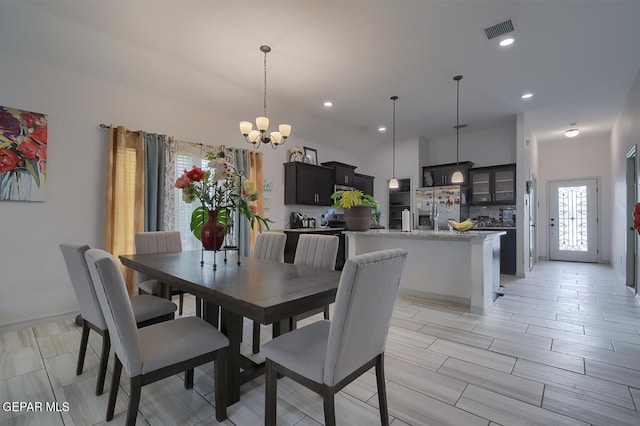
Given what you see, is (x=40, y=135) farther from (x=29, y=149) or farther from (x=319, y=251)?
(x=319, y=251)

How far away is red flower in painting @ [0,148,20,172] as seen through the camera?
9.29ft

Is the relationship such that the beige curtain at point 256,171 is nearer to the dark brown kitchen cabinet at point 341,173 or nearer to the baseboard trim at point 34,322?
the dark brown kitchen cabinet at point 341,173

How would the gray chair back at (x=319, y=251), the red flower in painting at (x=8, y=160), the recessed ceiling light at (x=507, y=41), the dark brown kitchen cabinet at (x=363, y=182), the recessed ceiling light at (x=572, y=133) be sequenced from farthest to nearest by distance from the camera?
the dark brown kitchen cabinet at (x=363, y=182) < the recessed ceiling light at (x=572, y=133) < the recessed ceiling light at (x=507, y=41) < the red flower in painting at (x=8, y=160) < the gray chair back at (x=319, y=251)

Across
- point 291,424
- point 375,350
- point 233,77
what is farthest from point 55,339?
point 233,77

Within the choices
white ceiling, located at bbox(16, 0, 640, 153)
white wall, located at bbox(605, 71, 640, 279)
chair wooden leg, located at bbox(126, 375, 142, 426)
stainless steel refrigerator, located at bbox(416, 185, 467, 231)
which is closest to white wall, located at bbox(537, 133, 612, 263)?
white wall, located at bbox(605, 71, 640, 279)

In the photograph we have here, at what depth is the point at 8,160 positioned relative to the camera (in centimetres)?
286

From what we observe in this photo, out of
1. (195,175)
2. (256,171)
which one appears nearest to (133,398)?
(195,175)

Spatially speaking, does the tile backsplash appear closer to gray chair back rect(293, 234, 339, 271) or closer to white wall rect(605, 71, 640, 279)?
white wall rect(605, 71, 640, 279)

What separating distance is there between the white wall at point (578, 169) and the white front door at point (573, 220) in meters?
0.11

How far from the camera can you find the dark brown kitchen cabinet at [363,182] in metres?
6.91

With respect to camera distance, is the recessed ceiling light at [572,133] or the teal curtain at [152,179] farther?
the recessed ceiling light at [572,133]

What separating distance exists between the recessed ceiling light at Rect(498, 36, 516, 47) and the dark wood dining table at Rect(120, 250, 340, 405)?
10.2 feet

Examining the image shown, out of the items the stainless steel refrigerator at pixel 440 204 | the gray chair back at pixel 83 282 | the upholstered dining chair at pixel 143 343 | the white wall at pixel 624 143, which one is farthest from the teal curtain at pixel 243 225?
the white wall at pixel 624 143

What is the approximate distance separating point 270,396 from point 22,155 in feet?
11.2
